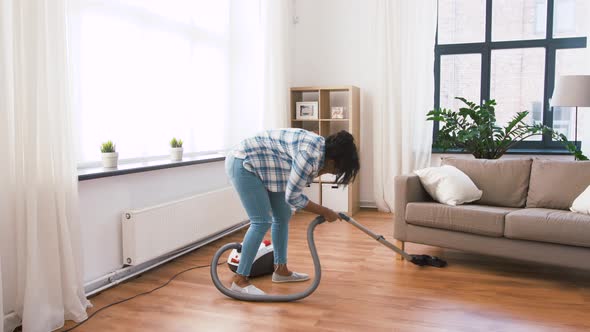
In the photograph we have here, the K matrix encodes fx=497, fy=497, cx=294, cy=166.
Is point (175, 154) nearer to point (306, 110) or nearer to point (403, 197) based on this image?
point (403, 197)

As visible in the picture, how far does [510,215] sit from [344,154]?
4.17 ft

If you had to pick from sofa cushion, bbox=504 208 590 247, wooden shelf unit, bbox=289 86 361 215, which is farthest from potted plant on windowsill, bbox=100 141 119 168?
wooden shelf unit, bbox=289 86 361 215

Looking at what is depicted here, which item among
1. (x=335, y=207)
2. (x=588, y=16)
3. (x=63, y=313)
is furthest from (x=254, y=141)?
(x=588, y=16)

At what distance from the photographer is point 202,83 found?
171 inches

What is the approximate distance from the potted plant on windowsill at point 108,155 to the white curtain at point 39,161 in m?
0.51

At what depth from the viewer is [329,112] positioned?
17.9ft

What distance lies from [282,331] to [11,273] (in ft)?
4.18

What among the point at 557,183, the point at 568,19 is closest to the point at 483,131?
the point at 557,183

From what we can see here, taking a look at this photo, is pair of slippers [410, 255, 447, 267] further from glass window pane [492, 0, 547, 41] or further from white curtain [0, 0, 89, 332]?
glass window pane [492, 0, 547, 41]

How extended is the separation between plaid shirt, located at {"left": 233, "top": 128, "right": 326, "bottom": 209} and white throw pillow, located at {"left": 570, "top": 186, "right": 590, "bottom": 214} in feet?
5.67

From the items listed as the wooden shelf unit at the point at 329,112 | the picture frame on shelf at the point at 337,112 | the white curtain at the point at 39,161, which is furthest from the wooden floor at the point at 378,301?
the picture frame on shelf at the point at 337,112

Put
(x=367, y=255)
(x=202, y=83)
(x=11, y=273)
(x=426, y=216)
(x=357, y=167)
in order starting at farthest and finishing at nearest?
(x=202, y=83) → (x=367, y=255) → (x=426, y=216) → (x=357, y=167) → (x=11, y=273)

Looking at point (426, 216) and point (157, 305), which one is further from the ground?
point (426, 216)

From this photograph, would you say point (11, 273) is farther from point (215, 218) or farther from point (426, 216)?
point (426, 216)
